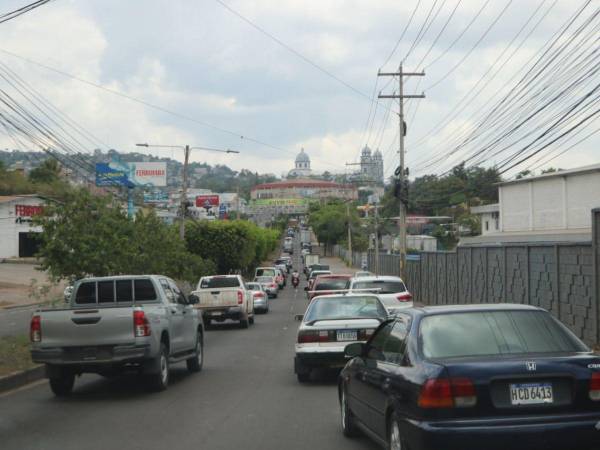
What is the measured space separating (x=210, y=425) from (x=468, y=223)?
7336 centimetres

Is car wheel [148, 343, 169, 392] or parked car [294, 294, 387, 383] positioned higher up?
parked car [294, 294, 387, 383]

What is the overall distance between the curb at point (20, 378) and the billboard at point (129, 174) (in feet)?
114

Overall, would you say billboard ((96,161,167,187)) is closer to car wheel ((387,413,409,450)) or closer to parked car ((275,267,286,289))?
parked car ((275,267,286,289))

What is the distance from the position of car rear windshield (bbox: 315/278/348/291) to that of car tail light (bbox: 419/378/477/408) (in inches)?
973

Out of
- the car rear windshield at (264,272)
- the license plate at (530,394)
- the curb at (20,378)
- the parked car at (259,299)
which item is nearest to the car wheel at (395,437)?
the license plate at (530,394)

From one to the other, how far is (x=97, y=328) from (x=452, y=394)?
8004 millimetres

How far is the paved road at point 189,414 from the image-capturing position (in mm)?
9719

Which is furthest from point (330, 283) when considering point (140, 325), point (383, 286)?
point (140, 325)

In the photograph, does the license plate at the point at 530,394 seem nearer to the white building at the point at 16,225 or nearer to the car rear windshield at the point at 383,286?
the car rear windshield at the point at 383,286

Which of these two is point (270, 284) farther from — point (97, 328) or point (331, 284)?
point (97, 328)

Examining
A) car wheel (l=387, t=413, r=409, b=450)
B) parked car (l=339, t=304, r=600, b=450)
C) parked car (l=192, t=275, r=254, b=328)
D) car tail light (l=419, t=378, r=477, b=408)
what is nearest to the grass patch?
car wheel (l=387, t=413, r=409, b=450)

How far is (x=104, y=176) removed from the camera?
6888 cm

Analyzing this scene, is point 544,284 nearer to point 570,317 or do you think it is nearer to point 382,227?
point 570,317

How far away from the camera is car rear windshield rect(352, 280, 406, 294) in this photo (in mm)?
25156
